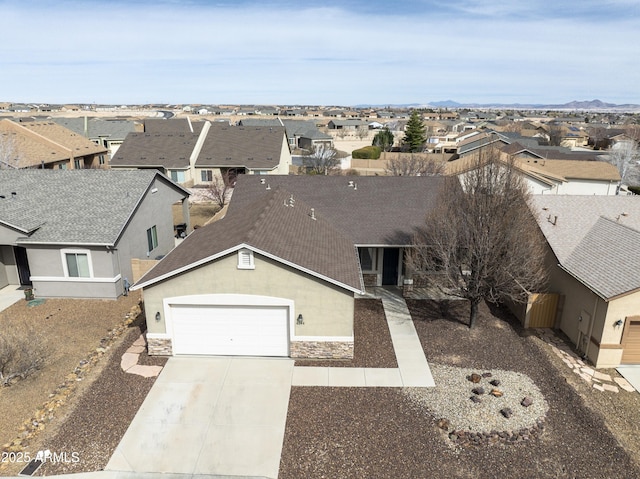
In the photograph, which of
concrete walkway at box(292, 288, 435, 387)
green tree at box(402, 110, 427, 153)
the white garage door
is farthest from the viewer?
green tree at box(402, 110, 427, 153)

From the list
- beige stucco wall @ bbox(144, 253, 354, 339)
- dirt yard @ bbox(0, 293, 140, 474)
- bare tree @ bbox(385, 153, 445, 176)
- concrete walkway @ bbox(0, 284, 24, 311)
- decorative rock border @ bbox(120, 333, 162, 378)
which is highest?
bare tree @ bbox(385, 153, 445, 176)

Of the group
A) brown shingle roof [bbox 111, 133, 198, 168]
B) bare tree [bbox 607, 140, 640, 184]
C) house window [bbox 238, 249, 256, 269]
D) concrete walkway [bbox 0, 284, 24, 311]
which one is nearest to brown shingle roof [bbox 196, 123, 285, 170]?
brown shingle roof [bbox 111, 133, 198, 168]

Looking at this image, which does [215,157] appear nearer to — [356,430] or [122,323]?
[122,323]

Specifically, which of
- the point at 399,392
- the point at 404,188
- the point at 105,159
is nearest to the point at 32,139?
the point at 105,159

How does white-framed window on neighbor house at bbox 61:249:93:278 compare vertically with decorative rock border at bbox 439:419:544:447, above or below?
above

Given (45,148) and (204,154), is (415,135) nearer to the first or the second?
(204,154)

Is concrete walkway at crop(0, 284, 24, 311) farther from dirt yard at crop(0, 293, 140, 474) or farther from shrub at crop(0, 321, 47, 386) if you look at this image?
shrub at crop(0, 321, 47, 386)
